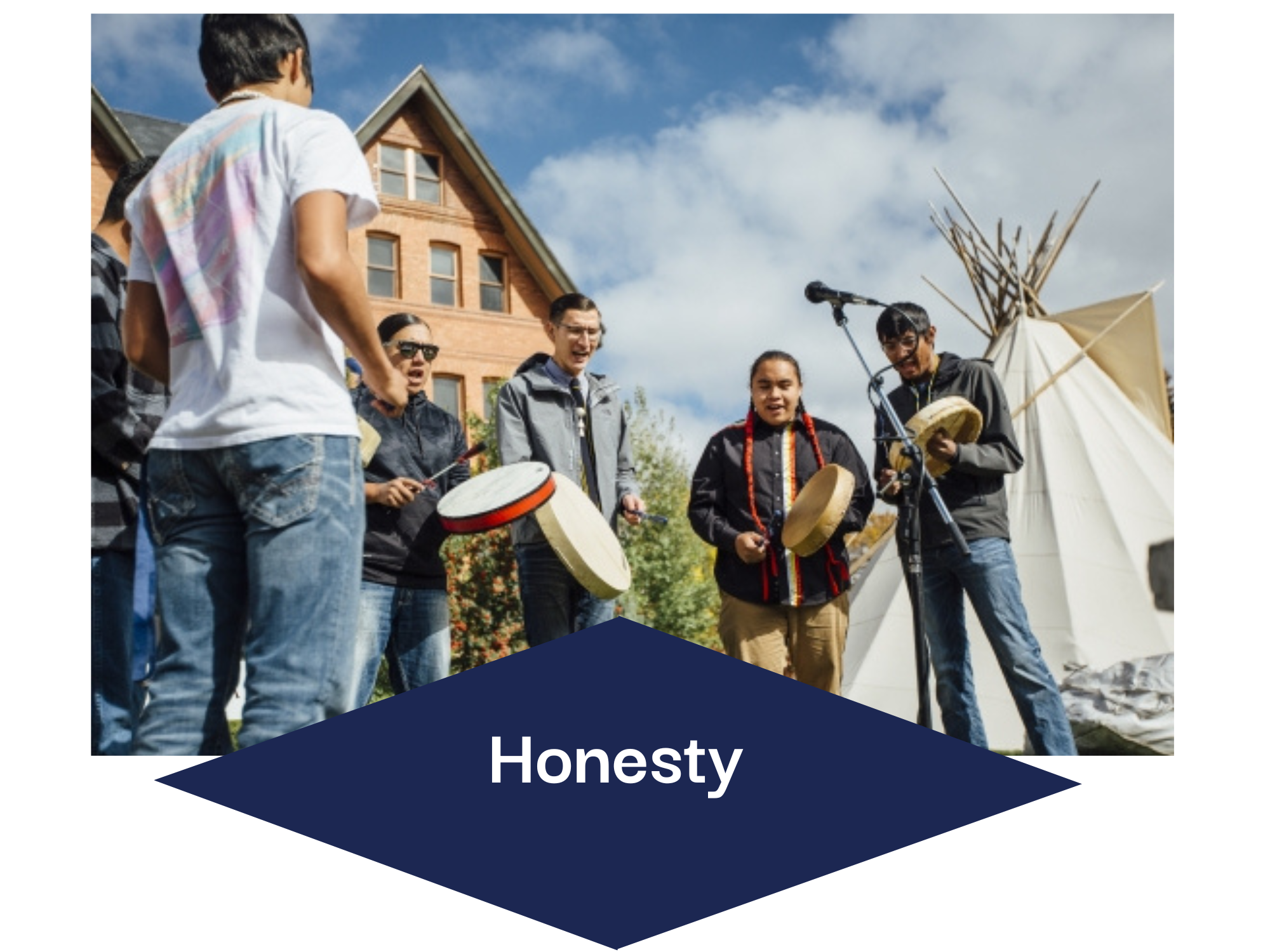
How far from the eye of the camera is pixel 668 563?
16.2ft

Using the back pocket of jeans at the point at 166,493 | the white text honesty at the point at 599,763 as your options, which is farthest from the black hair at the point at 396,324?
the white text honesty at the point at 599,763

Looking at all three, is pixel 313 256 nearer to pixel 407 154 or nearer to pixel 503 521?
pixel 503 521

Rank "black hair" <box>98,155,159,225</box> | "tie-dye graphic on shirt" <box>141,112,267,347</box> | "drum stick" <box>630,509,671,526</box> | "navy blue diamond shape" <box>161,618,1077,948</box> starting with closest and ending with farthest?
"tie-dye graphic on shirt" <box>141,112,267,347</box> < "navy blue diamond shape" <box>161,618,1077,948</box> < "black hair" <box>98,155,159,225</box> < "drum stick" <box>630,509,671,526</box>

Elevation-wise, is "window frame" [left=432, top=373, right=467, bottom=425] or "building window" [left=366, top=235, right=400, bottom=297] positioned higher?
"building window" [left=366, top=235, right=400, bottom=297]

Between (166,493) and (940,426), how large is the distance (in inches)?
87.6

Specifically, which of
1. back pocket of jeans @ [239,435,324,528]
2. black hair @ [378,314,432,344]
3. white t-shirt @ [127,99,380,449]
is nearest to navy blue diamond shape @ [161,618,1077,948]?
back pocket of jeans @ [239,435,324,528]

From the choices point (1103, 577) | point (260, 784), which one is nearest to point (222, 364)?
point (260, 784)

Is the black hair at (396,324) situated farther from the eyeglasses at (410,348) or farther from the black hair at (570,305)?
the black hair at (570,305)

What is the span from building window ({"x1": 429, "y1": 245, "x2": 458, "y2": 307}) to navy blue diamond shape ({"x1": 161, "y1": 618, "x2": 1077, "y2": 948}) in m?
2.40

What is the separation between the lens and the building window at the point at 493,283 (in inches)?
172

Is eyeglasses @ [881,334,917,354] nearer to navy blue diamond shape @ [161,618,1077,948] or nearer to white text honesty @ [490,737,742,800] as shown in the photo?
navy blue diamond shape @ [161,618,1077,948]

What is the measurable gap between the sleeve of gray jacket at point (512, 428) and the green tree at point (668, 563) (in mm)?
1142

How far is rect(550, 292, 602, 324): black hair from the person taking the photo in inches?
137

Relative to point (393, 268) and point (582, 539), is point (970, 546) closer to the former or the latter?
point (582, 539)
